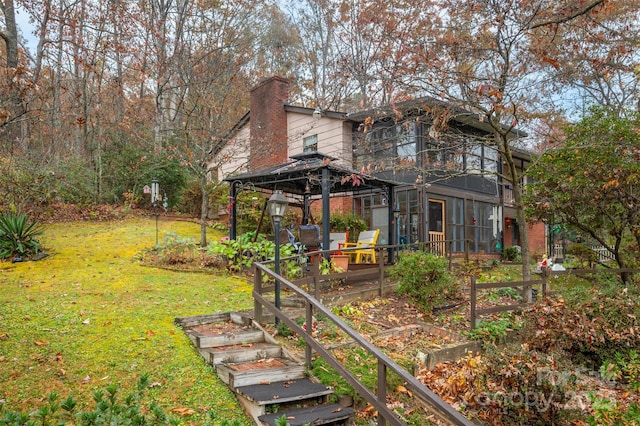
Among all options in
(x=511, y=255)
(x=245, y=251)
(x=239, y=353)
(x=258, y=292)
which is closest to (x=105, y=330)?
(x=239, y=353)

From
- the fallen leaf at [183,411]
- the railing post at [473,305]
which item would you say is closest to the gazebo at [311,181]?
the railing post at [473,305]

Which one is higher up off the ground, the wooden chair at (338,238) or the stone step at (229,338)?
the wooden chair at (338,238)

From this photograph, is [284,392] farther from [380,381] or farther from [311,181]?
[311,181]

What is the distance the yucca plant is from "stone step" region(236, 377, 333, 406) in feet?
27.3

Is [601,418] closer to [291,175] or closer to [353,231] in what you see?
[291,175]

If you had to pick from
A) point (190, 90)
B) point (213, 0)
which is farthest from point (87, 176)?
point (213, 0)

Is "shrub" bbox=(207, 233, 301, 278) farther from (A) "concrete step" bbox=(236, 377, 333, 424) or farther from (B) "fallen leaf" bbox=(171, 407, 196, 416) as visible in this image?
(B) "fallen leaf" bbox=(171, 407, 196, 416)

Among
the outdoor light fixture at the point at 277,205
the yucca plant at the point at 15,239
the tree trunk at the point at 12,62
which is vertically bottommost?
the yucca plant at the point at 15,239

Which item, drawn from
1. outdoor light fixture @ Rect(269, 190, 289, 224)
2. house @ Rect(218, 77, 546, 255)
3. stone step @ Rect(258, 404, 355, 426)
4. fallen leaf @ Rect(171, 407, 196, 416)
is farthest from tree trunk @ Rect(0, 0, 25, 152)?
house @ Rect(218, 77, 546, 255)

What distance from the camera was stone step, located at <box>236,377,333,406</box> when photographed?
4.19 metres

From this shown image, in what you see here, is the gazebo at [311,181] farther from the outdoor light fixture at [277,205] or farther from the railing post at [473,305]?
the railing post at [473,305]

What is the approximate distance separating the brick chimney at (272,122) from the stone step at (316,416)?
44.6 ft

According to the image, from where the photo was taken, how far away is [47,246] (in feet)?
37.2

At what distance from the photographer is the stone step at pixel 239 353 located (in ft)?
16.6
